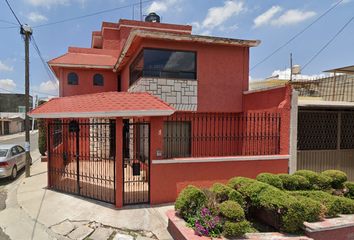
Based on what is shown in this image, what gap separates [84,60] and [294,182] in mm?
12720

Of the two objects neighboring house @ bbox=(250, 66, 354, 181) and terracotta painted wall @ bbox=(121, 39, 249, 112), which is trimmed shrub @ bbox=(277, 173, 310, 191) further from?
terracotta painted wall @ bbox=(121, 39, 249, 112)

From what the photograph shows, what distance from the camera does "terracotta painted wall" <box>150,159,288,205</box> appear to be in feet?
17.9

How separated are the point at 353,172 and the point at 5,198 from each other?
12512 millimetres

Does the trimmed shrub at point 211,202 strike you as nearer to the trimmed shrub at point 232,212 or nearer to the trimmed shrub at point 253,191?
the trimmed shrub at point 232,212

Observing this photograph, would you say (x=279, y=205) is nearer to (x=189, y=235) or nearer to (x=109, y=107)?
(x=189, y=235)

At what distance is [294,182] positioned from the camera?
16.2 feet

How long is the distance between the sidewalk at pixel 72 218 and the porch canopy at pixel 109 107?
2.54 meters

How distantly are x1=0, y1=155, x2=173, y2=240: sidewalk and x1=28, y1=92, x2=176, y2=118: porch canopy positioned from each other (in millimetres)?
2536

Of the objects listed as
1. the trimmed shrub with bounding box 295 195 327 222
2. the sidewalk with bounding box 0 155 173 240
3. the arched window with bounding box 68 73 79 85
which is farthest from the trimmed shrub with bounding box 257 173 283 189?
the arched window with bounding box 68 73 79 85

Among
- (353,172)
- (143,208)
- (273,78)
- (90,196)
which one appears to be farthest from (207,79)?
(273,78)

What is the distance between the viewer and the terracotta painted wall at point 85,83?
39.1ft

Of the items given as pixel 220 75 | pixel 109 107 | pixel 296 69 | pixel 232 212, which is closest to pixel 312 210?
pixel 232 212

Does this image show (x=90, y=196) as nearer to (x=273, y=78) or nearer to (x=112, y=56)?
(x=112, y=56)

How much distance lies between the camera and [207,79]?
26.5ft
